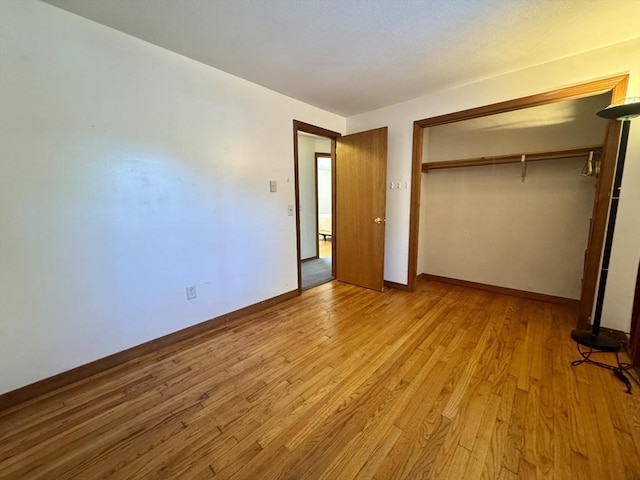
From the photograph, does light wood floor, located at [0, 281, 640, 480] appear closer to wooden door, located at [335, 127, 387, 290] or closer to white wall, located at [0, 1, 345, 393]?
white wall, located at [0, 1, 345, 393]

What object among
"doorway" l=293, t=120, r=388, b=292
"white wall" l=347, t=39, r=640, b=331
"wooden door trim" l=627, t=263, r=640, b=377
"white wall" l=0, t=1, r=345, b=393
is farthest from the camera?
"doorway" l=293, t=120, r=388, b=292

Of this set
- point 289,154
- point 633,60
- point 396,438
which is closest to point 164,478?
point 396,438

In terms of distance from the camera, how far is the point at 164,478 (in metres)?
1.18

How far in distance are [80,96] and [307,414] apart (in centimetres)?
254

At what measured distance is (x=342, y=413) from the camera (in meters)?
1.51

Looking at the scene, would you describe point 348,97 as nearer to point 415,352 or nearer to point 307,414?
point 415,352

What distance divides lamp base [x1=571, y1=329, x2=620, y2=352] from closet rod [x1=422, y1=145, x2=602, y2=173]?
1.73 m

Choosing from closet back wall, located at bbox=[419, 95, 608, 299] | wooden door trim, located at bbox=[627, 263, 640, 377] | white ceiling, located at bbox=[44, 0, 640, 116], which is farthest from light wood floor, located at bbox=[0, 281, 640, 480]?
white ceiling, located at bbox=[44, 0, 640, 116]

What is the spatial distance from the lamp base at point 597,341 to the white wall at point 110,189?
3.12 metres

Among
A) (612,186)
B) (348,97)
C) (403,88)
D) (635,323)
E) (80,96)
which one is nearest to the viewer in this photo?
(80,96)

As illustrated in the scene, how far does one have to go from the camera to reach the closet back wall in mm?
2746

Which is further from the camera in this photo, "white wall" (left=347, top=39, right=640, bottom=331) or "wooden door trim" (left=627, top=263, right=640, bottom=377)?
"white wall" (left=347, top=39, right=640, bottom=331)

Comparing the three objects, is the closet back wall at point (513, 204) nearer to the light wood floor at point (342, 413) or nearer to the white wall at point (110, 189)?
the light wood floor at point (342, 413)

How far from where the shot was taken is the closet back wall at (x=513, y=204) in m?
2.75
